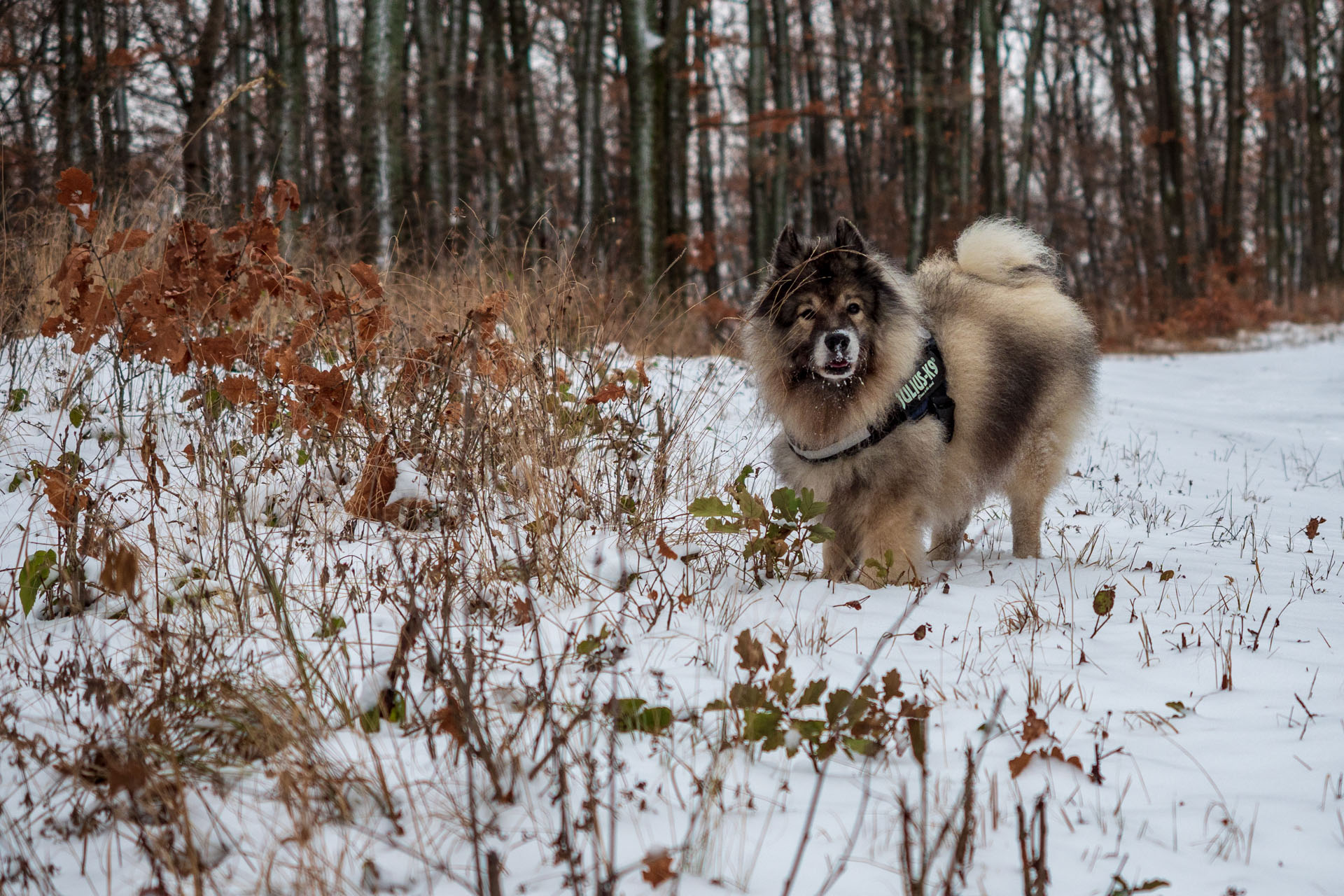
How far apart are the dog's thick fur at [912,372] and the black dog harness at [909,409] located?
33 millimetres

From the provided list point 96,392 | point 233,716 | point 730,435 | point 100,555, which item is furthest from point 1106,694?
point 96,392

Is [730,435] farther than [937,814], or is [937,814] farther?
[730,435]

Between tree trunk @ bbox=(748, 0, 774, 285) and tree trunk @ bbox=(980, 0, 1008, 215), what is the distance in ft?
13.3

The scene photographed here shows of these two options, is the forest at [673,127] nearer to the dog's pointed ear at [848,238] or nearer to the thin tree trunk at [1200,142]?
the thin tree trunk at [1200,142]

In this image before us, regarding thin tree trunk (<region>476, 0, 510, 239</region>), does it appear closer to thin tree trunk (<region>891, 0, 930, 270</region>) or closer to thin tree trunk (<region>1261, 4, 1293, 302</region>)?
thin tree trunk (<region>891, 0, 930, 270</region>)

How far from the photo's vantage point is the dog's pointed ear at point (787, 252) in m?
3.78

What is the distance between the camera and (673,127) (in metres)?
13.6

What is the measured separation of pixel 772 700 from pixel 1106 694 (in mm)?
1048

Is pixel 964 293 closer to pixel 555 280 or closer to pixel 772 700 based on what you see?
pixel 555 280

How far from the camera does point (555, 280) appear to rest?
5.16m

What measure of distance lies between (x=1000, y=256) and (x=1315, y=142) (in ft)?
71.8

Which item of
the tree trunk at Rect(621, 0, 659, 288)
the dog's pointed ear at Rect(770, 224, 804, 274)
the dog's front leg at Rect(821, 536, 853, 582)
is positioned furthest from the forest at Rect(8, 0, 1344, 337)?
the dog's front leg at Rect(821, 536, 853, 582)

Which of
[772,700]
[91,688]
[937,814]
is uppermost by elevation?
[91,688]

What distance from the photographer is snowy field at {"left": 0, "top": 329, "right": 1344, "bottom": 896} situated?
5.47 ft
